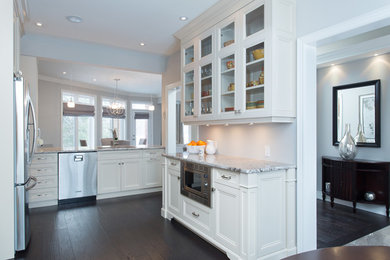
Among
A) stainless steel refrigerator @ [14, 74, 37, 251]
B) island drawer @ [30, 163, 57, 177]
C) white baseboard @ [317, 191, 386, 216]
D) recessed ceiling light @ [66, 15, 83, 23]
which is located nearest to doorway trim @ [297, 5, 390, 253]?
white baseboard @ [317, 191, 386, 216]

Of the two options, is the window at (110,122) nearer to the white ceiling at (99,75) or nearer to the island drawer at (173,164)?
the white ceiling at (99,75)

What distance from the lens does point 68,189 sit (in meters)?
4.31

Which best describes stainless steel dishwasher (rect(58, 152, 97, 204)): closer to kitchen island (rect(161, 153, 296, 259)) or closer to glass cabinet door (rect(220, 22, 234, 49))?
kitchen island (rect(161, 153, 296, 259))

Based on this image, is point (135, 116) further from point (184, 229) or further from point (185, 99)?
point (184, 229)

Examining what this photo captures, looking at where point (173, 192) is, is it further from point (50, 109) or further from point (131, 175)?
point (50, 109)

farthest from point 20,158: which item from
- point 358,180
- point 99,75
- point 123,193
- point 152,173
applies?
point 99,75

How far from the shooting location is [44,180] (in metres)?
4.13

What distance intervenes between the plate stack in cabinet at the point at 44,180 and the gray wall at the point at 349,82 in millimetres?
4697

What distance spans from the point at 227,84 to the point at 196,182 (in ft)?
3.94

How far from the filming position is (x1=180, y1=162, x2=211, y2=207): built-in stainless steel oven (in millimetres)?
2687

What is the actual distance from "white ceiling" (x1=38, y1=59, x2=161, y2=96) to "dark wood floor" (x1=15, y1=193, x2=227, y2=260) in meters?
3.28

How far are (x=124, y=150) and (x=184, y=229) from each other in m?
2.19

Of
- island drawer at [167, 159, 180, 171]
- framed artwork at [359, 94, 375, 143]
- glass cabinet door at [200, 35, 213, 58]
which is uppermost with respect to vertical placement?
glass cabinet door at [200, 35, 213, 58]

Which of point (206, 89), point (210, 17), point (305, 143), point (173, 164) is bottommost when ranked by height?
point (173, 164)
